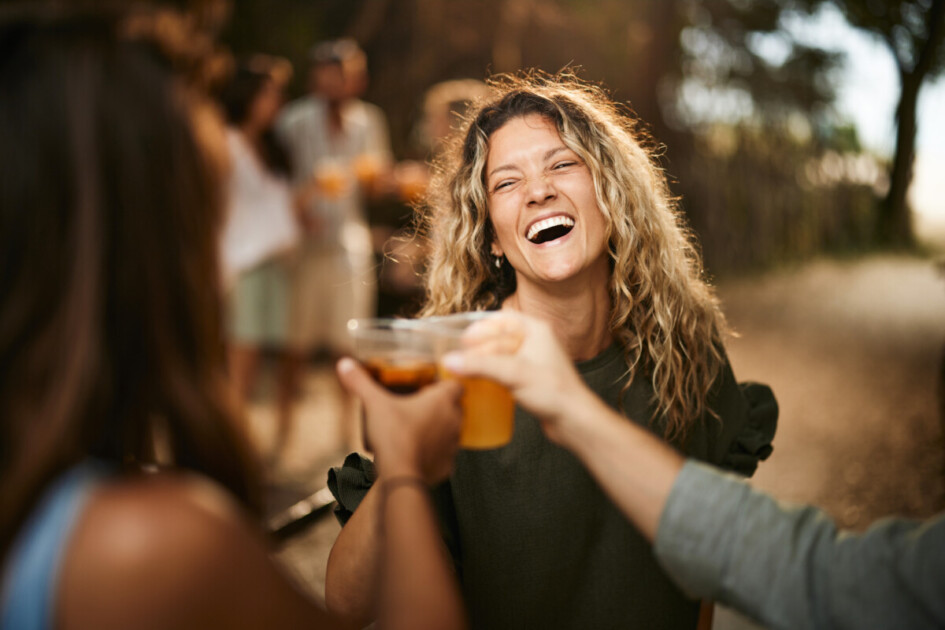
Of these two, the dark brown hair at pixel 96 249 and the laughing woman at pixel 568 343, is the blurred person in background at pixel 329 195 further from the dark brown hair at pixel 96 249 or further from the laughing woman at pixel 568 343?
the dark brown hair at pixel 96 249

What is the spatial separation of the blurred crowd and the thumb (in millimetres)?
2828

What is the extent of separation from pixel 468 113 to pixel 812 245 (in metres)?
6.72

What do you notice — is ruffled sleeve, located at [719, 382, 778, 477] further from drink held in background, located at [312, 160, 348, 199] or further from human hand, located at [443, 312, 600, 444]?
drink held in background, located at [312, 160, 348, 199]

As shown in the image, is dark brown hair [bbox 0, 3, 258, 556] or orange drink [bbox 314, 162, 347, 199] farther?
orange drink [bbox 314, 162, 347, 199]

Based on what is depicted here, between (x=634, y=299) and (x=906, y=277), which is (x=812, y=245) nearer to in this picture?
(x=906, y=277)

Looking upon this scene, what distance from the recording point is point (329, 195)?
426 cm

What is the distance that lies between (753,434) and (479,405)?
0.92 metres

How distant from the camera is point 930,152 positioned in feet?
12.1

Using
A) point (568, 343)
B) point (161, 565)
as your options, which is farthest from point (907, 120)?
point (161, 565)

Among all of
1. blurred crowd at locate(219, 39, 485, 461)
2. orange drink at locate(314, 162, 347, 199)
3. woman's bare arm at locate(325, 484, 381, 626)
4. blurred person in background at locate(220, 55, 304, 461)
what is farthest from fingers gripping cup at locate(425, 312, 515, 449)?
orange drink at locate(314, 162, 347, 199)

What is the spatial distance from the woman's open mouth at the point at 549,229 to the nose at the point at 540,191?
5cm

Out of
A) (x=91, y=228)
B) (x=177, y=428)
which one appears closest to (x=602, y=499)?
(x=177, y=428)

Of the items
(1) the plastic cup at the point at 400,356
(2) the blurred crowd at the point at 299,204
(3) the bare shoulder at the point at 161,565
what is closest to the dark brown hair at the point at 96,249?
(3) the bare shoulder at the point at 161,565

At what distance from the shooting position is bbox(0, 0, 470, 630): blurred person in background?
736mm
